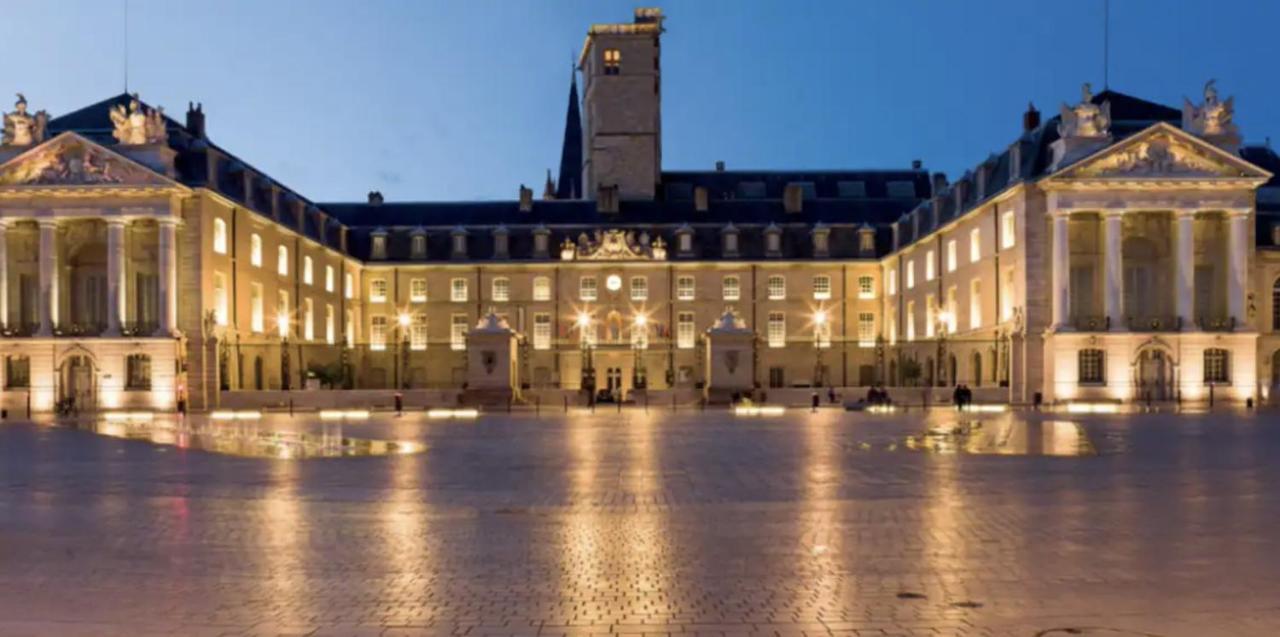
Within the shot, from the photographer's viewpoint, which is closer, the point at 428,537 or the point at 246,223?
the point at 428,537

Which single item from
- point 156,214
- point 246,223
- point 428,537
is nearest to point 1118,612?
point 428,537

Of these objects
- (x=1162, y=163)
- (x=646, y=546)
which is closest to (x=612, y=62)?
(x=1162, y=163)

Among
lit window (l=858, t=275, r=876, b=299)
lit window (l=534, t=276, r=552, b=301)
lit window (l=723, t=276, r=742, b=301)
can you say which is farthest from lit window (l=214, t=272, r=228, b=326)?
lit window (l=858, t=275, r=876, b=299)

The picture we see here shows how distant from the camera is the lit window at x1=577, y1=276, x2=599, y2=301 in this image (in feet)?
274

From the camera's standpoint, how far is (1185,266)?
2219 inches

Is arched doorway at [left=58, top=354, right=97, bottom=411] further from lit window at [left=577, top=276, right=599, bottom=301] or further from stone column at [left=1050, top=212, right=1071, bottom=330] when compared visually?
stone column at [left=1050, top=212, right=1071, bottom=330]

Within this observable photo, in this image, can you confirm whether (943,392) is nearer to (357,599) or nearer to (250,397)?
(250,397)

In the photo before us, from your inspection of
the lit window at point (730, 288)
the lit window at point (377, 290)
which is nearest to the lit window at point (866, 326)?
the lit window at point (730, 288)

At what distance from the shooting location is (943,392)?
5672 cm

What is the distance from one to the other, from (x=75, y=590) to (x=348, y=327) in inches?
2923

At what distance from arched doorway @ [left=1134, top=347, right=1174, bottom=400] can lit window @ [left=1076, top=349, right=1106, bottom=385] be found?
164cm

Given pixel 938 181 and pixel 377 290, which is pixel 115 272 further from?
pixel 938 181

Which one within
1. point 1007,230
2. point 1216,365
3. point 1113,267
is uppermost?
point 1007,230

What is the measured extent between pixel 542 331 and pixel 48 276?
113 ft
